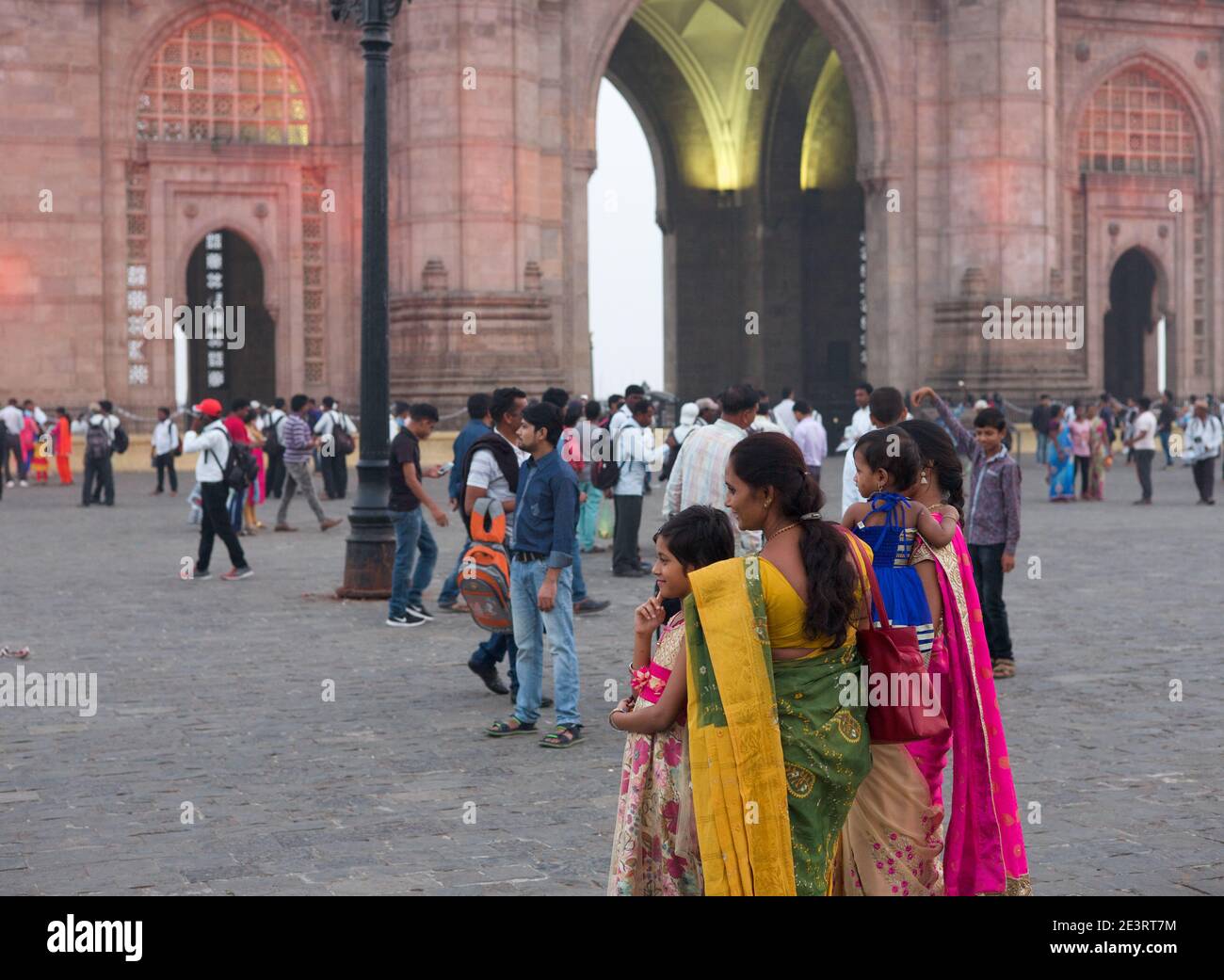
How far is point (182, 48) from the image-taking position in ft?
93.7

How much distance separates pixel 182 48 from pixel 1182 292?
70.8ft

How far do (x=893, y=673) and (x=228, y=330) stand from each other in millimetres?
33737

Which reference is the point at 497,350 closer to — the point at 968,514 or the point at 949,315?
the point at 949,315

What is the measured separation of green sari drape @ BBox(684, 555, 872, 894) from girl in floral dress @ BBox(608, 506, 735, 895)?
0.50ft

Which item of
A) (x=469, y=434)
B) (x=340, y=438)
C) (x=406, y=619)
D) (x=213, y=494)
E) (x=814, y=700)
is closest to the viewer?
(x=814, y=700)

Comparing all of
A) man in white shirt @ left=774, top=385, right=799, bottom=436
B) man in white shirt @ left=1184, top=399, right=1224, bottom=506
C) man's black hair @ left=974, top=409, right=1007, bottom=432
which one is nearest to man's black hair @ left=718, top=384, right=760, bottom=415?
man's black hair @ left=974, top=409, right=1007, bottom=432

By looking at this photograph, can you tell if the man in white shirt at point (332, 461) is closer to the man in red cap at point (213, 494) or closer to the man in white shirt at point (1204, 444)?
the man in red cap at point (213, 494)

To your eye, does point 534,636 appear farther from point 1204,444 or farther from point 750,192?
point 750,192

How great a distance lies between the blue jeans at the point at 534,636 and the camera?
791cm

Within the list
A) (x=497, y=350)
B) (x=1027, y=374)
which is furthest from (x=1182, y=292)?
(x=497, y=350)

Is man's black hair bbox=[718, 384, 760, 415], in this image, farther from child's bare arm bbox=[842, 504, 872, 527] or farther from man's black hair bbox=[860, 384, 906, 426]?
child's bare arm bbox=[842, 504, 872, 527]

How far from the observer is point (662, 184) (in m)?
40.9

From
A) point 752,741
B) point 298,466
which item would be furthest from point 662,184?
point 752,741

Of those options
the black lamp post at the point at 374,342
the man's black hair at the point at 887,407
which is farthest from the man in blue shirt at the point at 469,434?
the man's black hair at the point at 887,407
